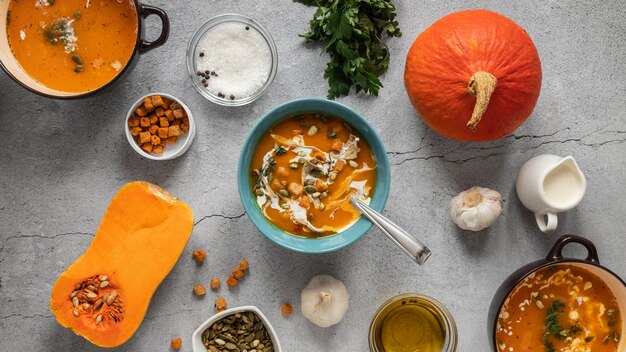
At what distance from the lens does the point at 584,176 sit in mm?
2092

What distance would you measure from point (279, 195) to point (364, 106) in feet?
1.34

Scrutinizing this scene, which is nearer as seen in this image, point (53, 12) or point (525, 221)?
point (53, 12)

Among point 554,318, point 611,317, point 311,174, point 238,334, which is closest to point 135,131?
point 311,174

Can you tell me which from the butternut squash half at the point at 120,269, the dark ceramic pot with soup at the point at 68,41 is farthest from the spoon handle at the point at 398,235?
the dark ceramic pot with soup at the point at 68,41

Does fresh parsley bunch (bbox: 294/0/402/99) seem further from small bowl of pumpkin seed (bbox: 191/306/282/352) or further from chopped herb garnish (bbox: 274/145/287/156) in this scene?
small bowl of pumpkin seed (bbox: 191/306/282/352)

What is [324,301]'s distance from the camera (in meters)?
2.01

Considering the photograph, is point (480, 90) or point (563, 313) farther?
point (563, 313)

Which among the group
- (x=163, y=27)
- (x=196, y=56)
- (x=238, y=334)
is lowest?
(x=238, y=334)

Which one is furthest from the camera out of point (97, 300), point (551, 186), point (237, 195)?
point (237, 195)

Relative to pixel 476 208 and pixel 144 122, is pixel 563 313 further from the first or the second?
pixel 144 122

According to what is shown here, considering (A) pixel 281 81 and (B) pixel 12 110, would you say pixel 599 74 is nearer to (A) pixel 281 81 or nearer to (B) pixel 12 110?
(A) pixel 281 81

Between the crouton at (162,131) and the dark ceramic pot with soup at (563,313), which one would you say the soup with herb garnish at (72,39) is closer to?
the crouton at (162,131)

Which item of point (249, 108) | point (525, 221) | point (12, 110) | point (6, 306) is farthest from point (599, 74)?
point (6, 306)

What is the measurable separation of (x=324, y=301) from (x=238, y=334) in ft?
0.94
